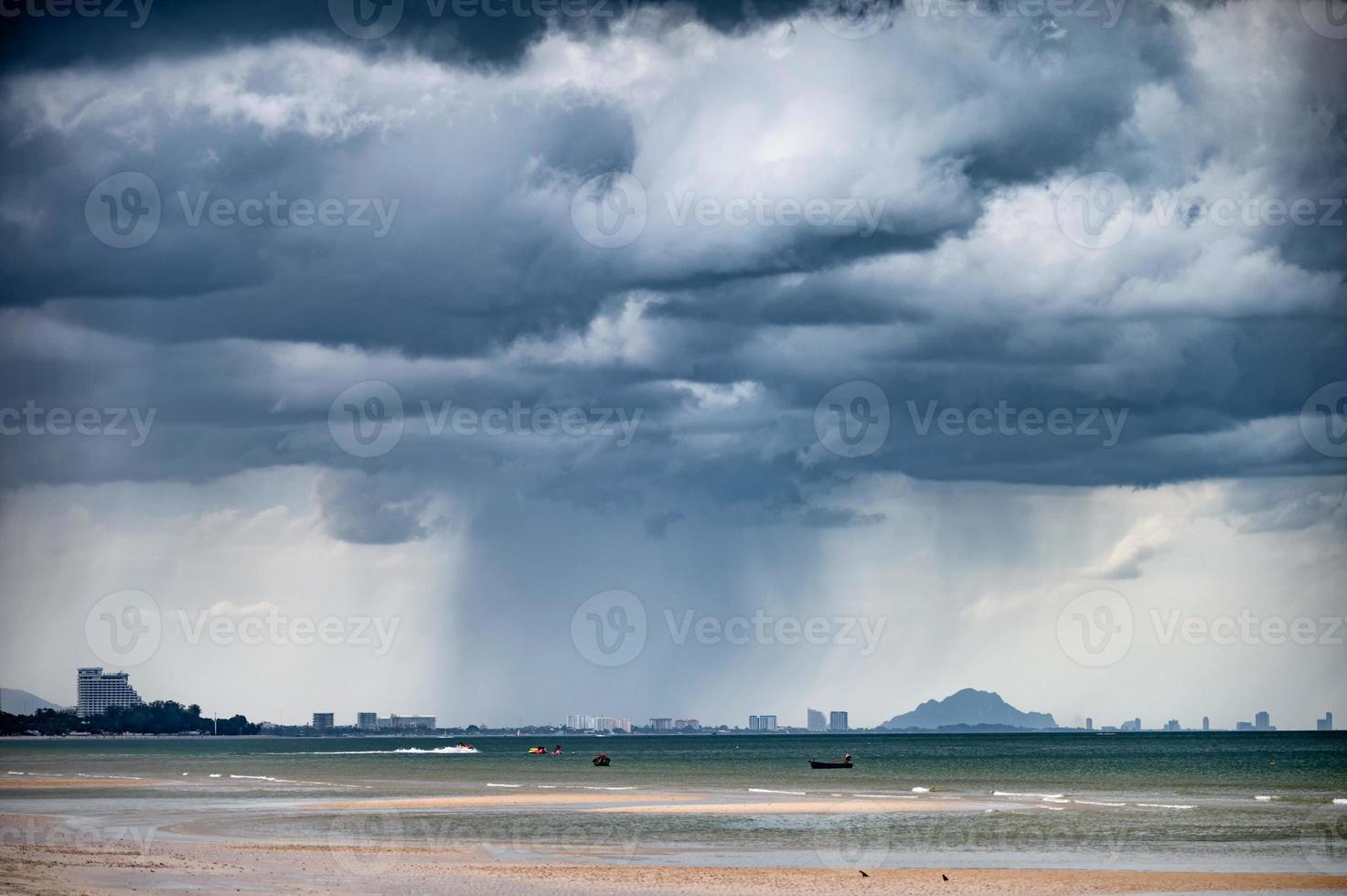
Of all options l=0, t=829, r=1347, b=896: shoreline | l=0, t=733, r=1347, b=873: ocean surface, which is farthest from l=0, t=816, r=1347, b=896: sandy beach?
l=0, t=733, r=1347, b=873: ocean surface

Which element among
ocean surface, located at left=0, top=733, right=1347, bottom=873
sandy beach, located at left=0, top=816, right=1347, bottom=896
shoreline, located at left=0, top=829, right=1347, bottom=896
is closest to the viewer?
sandy beach, located at left=0, top=816, right=1347, bottom=896

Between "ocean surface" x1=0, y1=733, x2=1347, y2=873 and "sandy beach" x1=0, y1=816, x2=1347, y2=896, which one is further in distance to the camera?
"ocean surface" x1=0, y1=733, x2=1347, y2=873

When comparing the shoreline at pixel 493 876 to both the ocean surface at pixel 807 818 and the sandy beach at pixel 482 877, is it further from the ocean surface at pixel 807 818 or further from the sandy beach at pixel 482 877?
the ocean surface at pixel 807 818

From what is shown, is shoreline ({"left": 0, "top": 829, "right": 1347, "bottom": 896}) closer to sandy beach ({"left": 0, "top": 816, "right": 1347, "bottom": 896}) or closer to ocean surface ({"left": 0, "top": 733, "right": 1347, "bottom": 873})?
sandy beach ({"left": 0, "top": 816, "right": 1347, "bottom": 896})

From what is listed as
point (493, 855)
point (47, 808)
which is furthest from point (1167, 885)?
point (47, 808)

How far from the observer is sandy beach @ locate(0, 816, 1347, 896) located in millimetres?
48781

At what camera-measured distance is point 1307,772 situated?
513 feet

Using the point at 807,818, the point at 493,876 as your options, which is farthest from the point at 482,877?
the point at 807,818

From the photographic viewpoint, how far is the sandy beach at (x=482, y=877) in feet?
160

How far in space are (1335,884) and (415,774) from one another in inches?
4384

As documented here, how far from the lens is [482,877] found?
5272cm

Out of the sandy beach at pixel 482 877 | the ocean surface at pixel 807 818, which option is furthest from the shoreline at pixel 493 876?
the ocean surface at pixel 807 818

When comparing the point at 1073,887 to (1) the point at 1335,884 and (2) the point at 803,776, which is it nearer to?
(1) the point at 1335,884

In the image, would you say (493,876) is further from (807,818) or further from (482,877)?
(807,818)
